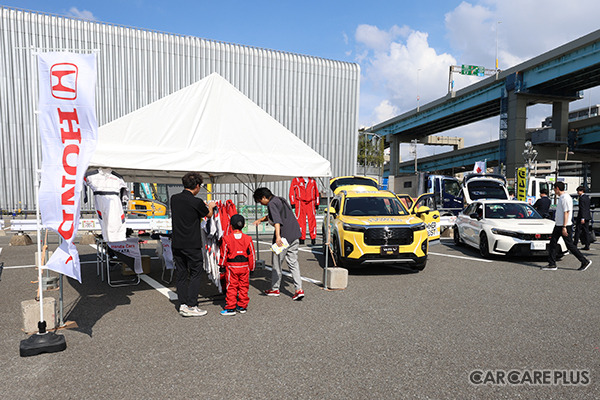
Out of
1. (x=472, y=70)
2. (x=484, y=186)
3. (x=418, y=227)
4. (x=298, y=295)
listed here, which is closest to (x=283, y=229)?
(x=298, y=295)

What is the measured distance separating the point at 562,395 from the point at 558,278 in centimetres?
550

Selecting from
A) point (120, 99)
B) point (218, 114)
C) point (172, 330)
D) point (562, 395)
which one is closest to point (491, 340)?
point (562, 395)

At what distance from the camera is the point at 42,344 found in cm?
418

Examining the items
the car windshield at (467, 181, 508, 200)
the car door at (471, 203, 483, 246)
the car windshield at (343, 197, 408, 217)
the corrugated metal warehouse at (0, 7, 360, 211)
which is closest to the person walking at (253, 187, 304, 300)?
the car windshield at (343, 197, 408, 217)

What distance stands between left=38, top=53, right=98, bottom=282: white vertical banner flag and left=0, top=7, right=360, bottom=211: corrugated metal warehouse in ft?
63.6

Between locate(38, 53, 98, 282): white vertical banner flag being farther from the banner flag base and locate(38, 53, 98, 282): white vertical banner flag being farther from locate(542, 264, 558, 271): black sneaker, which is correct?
locate(542, 264, 558, 271): black sneaker

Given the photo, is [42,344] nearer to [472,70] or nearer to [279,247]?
[279,247]

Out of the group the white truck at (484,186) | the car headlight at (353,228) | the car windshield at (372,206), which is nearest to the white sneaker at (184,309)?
the car headlight at (353,228)

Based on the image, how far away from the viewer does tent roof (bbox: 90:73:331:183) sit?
19.4 feet

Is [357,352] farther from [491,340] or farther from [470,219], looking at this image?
[470,219]

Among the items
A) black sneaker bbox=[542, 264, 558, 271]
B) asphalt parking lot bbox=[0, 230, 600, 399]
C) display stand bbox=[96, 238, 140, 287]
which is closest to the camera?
asphalt parking lot bbox=[0, 230, 600, 399]

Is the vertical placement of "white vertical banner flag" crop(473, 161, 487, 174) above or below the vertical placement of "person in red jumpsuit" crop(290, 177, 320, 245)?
above

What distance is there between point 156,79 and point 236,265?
29044 mm

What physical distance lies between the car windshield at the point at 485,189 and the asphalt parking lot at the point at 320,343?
10.7 m
